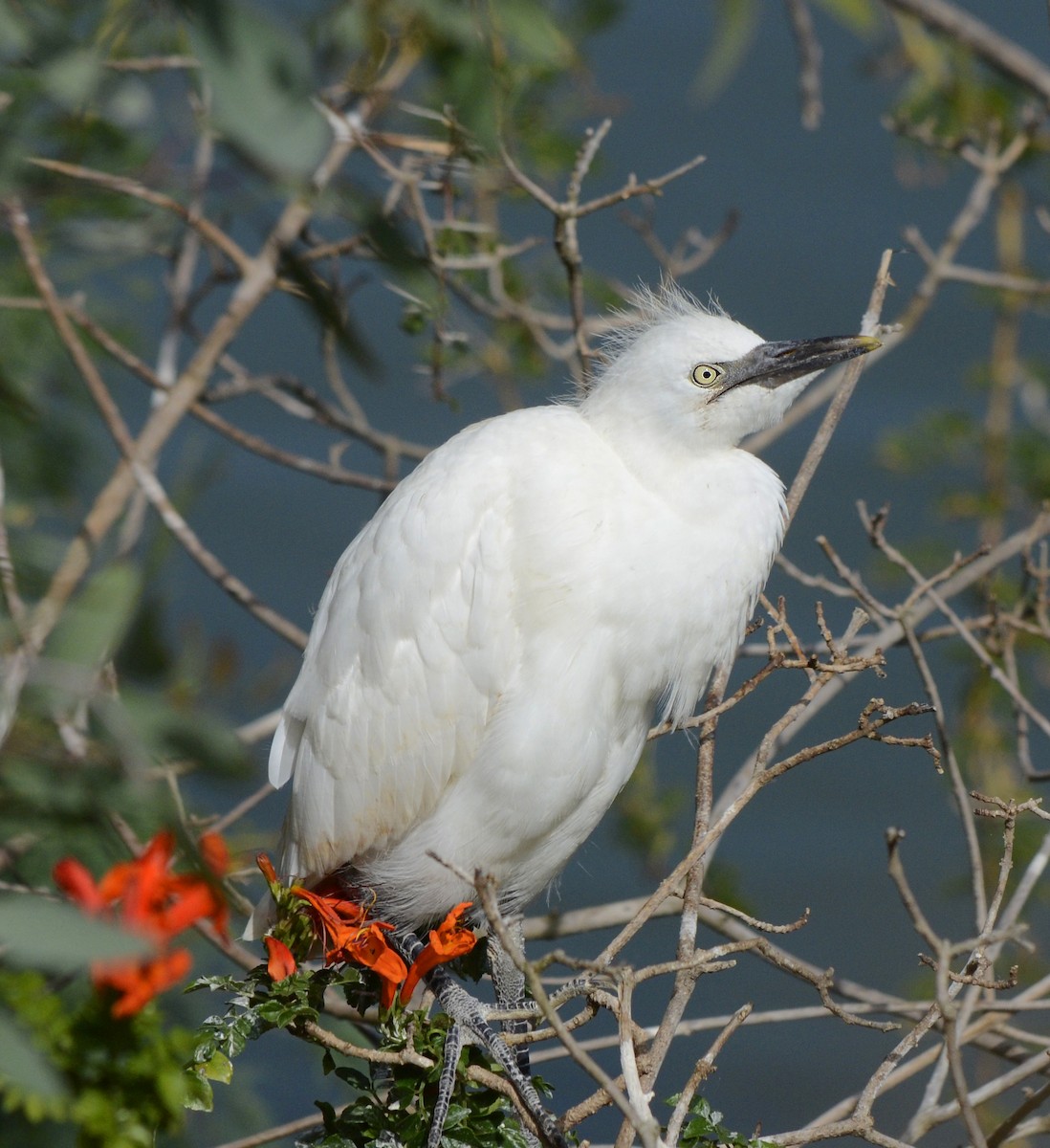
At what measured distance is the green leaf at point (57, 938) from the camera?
26.6 inches

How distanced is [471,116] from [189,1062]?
2.78 ft

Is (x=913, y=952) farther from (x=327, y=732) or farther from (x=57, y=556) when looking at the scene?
(x=57, y=556)

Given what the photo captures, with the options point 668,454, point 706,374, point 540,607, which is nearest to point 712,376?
point 706,374

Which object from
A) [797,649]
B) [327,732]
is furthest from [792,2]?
[327,732]

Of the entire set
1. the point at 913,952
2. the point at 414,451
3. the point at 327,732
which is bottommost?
the point at 913,952

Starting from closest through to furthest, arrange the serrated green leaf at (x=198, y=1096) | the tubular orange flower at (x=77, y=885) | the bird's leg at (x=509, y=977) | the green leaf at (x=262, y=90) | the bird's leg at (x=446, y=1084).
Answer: the green leaf at (x=262, y=90)
the tubular orange flower at (x=77, y=885)
the serrated green leaf at (x=198, y=1096)
the bird's leg at (x=446, y=1084)
the bird's leg at (x=509, y=977)

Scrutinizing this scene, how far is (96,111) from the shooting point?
0.94 metres

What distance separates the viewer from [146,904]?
2.98 feet

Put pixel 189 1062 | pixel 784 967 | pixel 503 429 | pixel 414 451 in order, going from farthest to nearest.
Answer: pixel 414 451 < pixel 503 429 < pixel 784 967 < pixel 189 1062

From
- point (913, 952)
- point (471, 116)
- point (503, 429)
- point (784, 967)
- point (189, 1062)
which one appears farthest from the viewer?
point (913, 952)

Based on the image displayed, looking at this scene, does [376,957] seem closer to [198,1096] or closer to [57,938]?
[198,1096]

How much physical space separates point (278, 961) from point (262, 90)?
3.11 feet

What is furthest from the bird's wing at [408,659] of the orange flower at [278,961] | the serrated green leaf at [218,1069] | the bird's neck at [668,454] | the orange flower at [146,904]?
the orange flower at [146,904]

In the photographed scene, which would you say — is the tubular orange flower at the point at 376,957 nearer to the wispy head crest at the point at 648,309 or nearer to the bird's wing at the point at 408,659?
the bird's wing at the point at 408,659
